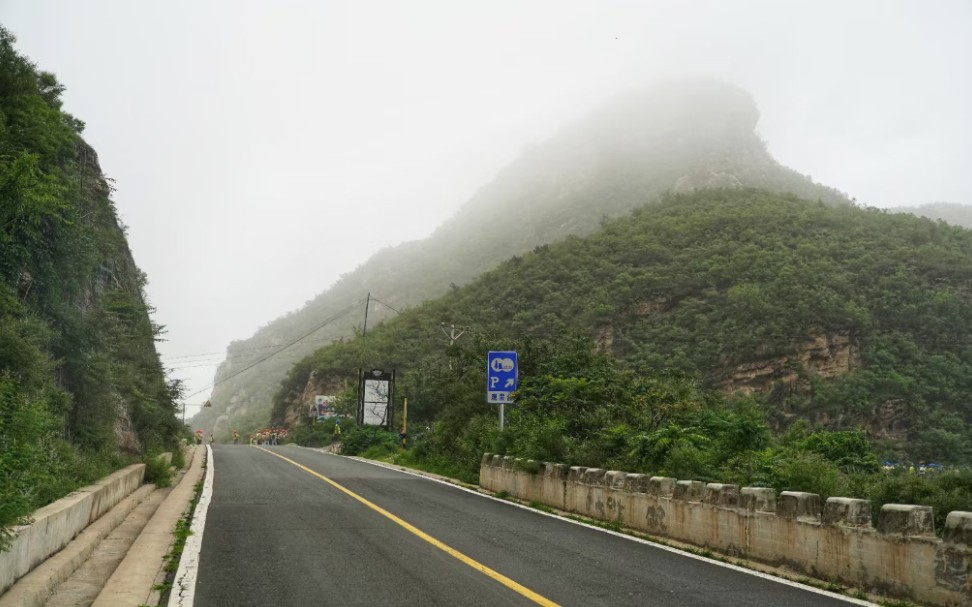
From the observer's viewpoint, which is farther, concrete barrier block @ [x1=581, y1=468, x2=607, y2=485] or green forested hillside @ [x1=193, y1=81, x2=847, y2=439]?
green forested hillside @ [x1=193, y1=81, x2=847, y2=439]

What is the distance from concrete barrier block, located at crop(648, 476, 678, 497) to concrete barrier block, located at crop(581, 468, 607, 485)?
154 cm

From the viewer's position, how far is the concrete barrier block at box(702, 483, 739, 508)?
8656mm

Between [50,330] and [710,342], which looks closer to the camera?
[50,330]

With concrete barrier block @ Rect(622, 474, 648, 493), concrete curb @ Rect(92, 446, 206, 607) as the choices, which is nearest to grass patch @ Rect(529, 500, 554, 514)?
concrete barrier block @ Rect(622, 474, 648, 493)

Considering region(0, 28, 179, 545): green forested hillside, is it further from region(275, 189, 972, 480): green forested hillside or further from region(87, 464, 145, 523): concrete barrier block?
region(275, 189, 972, 480): green forested hillside

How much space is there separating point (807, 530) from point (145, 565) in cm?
750

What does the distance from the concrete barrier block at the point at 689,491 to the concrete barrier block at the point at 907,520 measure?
9.88 feet

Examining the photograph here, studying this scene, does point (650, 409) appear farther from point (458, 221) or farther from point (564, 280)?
point (458, 221)

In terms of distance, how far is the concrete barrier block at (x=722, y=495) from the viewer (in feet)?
28.4

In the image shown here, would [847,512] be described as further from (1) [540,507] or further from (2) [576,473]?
(1) [540,507]

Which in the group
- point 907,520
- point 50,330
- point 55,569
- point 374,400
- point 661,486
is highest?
point 50,330

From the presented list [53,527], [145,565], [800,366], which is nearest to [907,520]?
[145,565]

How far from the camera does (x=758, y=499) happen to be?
8.20m

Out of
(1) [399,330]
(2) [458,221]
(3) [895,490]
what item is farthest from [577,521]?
(2) [458,221]
